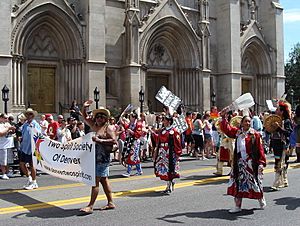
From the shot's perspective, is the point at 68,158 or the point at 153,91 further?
Answer: the point at 153,91

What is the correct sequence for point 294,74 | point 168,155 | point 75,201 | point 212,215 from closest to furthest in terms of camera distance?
1. point 212,215
2. point 75,201
3. point 168,155
4. point 294,74

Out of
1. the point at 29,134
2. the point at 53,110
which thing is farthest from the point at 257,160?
the point at 53,110

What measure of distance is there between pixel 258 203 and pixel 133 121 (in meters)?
5.72

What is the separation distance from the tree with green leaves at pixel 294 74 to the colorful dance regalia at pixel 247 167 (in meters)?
46.0

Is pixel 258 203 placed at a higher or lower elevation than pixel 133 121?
lower

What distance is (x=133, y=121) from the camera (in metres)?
13.7

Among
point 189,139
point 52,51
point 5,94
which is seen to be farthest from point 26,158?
point 52,51

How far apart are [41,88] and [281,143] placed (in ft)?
56.0

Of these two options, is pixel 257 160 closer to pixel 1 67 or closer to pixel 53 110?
pixel 1 67

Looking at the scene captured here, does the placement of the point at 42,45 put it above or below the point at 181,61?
above

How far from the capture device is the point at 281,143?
10805 millimetres

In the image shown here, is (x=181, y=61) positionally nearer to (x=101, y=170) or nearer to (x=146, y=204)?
(x=146, y=204)

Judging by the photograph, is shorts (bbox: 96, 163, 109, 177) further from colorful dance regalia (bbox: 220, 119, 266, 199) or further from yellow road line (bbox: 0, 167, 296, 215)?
colorful dance regalia (bbox: 220, 119, 266, 199)

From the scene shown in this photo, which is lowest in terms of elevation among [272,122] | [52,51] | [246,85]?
[272,122]
